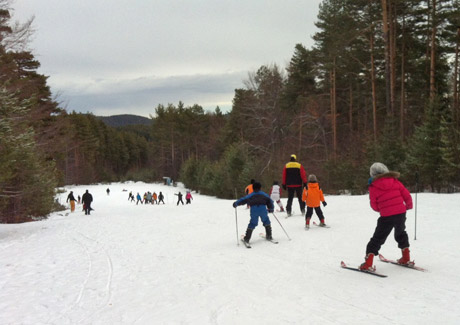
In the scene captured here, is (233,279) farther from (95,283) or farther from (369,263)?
(95,283)

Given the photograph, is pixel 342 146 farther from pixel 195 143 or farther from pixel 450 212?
pixel 195 143

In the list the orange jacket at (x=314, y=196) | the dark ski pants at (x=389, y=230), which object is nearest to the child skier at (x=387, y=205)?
the dark ski pants at (x=389, y=230)

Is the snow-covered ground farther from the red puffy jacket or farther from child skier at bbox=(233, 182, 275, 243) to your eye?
the red puffy jacket

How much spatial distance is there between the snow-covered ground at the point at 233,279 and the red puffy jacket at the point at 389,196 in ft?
3.69

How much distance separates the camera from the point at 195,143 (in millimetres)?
86000

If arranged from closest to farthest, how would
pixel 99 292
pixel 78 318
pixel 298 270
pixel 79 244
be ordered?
pixel 78 318, pixel 99 292, pixel 298 270, pixel 79 244

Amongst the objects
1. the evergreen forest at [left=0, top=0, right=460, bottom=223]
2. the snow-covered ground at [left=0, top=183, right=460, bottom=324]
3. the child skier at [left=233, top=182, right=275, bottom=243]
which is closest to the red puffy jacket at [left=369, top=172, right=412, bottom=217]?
the snow-covered ground at [left=0, top=183, right=460, bottom=324]

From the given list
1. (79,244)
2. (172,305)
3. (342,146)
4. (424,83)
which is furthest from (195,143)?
(172,305)

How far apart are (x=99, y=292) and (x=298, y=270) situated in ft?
12.1

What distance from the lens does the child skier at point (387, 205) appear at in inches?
227

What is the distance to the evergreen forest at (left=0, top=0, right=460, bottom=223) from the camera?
1692cm

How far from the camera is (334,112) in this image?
107 ft

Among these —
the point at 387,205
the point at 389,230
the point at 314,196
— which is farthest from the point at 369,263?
the point at 314,196

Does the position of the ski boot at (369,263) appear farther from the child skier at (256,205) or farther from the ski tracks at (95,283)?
the ski tracks at (95,283)
